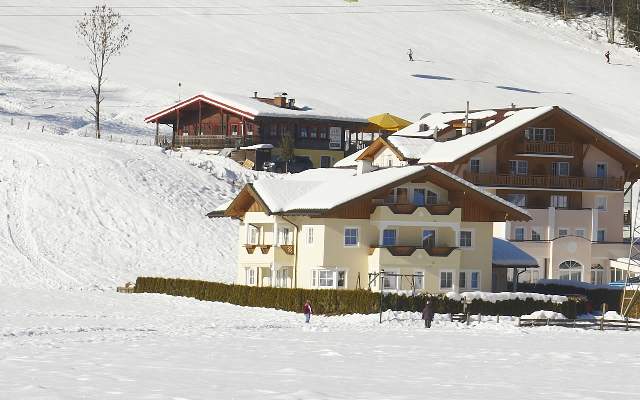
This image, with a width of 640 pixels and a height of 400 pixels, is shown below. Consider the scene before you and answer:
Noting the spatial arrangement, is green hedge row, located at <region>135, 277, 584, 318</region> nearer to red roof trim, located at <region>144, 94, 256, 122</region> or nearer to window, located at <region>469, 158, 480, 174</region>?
window, located at <region>469, 158, 480, 174</region>

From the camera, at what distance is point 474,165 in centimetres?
7881

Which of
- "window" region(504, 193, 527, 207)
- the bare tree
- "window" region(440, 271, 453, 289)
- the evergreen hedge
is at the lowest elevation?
the evergreen hedge

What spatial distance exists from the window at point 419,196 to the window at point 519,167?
61.4ft

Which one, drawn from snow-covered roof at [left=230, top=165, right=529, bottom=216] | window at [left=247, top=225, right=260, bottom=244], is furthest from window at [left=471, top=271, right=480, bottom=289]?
window at [left=247, top=225, right=260, bottom=244]

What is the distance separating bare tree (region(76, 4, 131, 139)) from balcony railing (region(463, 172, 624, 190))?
31.5 metres

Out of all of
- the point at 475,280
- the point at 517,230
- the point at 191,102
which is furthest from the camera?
the point at 191,102

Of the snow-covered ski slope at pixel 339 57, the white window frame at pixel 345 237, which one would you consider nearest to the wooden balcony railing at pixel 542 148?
the white window frame at pixel 345 237

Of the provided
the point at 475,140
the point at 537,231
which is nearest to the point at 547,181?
the point at 537,231

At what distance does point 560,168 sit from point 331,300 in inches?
1287

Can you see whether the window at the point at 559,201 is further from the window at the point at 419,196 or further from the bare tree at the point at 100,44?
the bare tree at the point at 100,44

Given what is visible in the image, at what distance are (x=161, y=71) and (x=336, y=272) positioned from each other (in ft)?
221

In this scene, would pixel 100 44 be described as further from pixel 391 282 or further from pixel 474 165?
pixel 391 282

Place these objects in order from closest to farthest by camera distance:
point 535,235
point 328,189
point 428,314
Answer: point 428,314
point 328,189
point 535,235

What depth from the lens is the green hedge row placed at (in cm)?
5216
